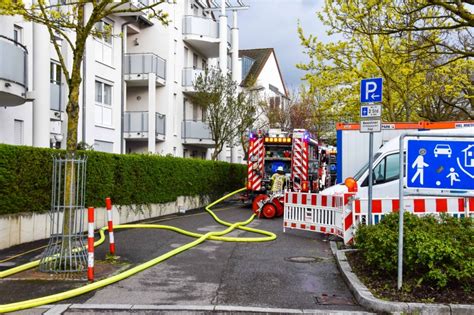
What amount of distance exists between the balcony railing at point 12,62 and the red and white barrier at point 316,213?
323 inches

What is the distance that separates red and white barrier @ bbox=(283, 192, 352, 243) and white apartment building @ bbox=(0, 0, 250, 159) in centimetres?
824

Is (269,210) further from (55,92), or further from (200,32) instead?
(200,32)

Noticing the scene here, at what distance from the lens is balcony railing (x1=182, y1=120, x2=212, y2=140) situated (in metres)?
31.9

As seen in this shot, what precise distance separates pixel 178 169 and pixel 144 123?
7.76m

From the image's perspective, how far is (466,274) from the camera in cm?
658

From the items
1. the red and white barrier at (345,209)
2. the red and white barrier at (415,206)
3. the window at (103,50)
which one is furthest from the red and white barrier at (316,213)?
the window at (103,50)

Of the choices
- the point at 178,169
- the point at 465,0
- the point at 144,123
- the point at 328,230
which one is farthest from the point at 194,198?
the point at 465,0

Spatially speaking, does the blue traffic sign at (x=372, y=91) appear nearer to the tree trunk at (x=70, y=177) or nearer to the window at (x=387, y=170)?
the window at (x=387, y=170)

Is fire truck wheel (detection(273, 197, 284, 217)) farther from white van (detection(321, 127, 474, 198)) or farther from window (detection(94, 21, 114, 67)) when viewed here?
window (detection(94, 21, 114, 67))

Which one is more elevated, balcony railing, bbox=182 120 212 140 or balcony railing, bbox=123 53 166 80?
balcony railing, bbox=123 53 166 80

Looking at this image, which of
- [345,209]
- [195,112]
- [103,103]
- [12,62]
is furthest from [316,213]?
[195,112]

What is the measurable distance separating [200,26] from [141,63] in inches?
253

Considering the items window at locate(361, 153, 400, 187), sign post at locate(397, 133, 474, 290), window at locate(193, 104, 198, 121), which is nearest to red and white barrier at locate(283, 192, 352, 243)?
window at locate(361, 153, 400, 187)

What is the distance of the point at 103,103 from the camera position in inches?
945
